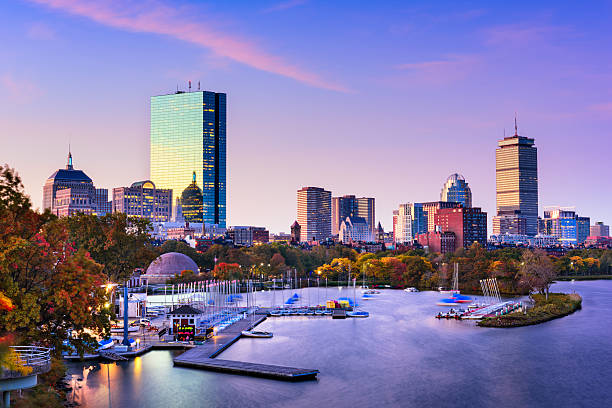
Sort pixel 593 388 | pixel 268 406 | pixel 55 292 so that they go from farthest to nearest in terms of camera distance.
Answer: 1. pixel 593 388
2. pixel 268 406
3. pixel 55 292

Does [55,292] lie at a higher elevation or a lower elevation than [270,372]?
higher

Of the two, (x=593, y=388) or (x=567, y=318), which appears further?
(x=567, y=318)

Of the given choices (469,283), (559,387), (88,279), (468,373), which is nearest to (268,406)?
(88,279)

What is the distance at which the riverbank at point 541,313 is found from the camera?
96.1 m

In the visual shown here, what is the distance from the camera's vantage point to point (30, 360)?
41.1 m

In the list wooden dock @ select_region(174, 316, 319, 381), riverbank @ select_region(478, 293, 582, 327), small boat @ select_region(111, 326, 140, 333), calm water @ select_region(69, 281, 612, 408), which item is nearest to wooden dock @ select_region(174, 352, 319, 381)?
wooden dock @ select_region(174, 316, 319, 381)

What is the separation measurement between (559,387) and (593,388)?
2.97 metres

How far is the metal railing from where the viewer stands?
3881 cm

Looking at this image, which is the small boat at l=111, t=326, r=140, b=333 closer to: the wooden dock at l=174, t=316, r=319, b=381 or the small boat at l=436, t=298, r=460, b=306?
the wooden dock at l=174, t=316, r=319, b=381

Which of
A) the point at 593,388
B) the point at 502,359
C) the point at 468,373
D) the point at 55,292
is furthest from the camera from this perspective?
the point at 502,359

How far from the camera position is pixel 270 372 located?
200 feet

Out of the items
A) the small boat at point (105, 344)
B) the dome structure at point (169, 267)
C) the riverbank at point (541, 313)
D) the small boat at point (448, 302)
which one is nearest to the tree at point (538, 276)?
the riverbank at point (541, 313)

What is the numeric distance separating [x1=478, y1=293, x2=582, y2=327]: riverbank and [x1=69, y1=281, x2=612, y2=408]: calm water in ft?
10.7

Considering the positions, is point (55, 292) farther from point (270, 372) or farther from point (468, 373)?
point (468, 373)
